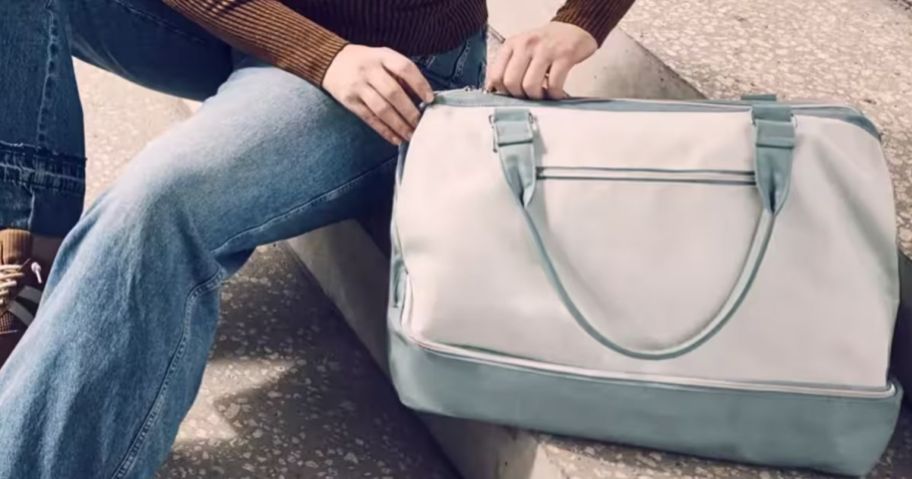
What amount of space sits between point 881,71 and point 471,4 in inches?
18.0

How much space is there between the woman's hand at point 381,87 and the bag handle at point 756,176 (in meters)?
0.11

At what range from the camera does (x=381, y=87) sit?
1073 millimetres

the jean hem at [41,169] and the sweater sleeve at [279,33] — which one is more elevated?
the sweater sleeve at [279,33]

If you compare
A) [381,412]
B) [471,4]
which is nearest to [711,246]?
[471,4]

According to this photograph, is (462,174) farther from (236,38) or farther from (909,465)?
(909,465)

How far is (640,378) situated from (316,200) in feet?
1.15

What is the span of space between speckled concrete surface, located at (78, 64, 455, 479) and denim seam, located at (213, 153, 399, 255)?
0.28 meters

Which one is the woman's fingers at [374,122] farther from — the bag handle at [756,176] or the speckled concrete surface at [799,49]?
the speckled concrete surface at [799,49]

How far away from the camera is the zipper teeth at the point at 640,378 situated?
957mm

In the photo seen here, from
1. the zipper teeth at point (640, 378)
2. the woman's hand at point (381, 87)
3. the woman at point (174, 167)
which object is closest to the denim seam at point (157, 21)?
the woman at point (174, 167)

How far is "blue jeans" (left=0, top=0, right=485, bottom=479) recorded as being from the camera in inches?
39.4

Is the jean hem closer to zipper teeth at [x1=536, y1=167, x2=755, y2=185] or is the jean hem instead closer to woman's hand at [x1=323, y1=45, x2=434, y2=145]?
woman's hand at [x1=323, y1=45, x2=434, y2=145]

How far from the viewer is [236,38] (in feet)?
3.77

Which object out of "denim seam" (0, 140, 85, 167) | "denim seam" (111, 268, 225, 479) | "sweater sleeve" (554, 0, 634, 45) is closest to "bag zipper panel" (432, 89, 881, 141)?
"sweater sleeve" (554, 0, 634, 45)
